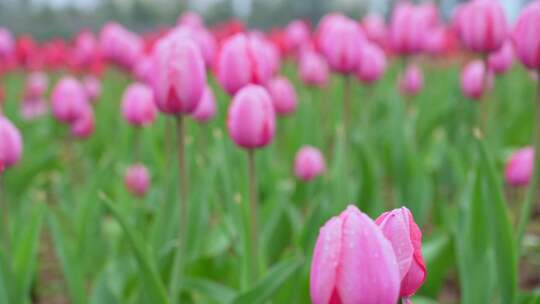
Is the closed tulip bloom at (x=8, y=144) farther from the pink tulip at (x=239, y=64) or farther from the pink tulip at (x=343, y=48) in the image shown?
the pink tulip at (x=343, y=48)

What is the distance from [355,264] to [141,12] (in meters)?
12.5

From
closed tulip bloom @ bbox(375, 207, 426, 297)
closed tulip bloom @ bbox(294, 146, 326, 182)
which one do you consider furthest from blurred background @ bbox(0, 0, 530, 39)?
closed tulip bloom @ bbox(375, 207, 426, 297)

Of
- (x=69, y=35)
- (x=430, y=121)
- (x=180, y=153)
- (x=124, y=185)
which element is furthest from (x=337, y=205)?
(x=69, y=35)

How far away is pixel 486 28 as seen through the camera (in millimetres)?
1531

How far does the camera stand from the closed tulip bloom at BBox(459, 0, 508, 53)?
1528mm

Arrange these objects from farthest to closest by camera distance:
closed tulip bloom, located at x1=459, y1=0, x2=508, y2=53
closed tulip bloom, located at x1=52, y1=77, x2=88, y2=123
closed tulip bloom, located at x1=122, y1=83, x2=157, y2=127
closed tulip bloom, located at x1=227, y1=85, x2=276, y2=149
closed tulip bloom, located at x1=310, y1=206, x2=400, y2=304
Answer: closed tulip bloom, located at x1=52, y1=77, x2=88, y2=123 → closed tulip bloom, located at x1=122, y1=83, x2=157, y2=127 → closed tulip bloom, located at x1=459, y1=0, x2=508, y2=53 → closed tulip bloom, located at x1=227, y1=85, x2=276, y2=149 → closed tulip bloom, located at x1=310, y1=206, x2=400, y2=304

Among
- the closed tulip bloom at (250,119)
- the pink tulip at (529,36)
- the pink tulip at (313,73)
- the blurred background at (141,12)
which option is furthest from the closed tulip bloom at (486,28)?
the blurred background at (141,12)

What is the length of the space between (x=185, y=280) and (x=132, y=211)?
0.66m

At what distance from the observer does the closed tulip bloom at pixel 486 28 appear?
1.53 m

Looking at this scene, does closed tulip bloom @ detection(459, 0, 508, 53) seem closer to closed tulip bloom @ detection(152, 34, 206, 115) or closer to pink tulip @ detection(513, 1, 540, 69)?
pink tulip @ detection(513, 1, 540, 69)

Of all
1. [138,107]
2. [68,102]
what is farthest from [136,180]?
[68,102]

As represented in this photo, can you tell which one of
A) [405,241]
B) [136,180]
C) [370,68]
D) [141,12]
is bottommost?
[141,12]

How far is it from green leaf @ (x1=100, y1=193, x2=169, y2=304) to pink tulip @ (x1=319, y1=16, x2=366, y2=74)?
0.86 m

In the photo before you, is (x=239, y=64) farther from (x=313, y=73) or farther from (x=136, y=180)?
(x=313, y=73)
